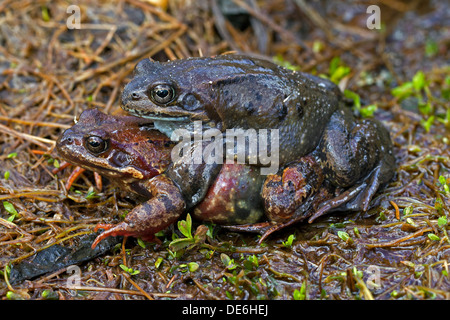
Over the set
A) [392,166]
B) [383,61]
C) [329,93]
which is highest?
[383,61]

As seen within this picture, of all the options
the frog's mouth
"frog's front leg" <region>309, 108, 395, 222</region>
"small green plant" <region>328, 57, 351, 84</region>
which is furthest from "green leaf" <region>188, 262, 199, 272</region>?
"small green plant" <region>328, 57, 351, 84</region>

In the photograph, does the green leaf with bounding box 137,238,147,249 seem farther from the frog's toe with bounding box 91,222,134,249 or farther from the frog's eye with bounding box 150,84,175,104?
the frog's eye with bounding box 150,84,175,104

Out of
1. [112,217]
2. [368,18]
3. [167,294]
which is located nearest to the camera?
[167,294]

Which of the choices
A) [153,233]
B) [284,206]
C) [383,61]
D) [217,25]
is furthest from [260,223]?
[383,61]

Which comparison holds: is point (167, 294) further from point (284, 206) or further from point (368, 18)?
point (368, 18)

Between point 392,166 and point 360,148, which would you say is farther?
point 392,166

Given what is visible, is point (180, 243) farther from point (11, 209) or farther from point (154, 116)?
point (11, 209)
